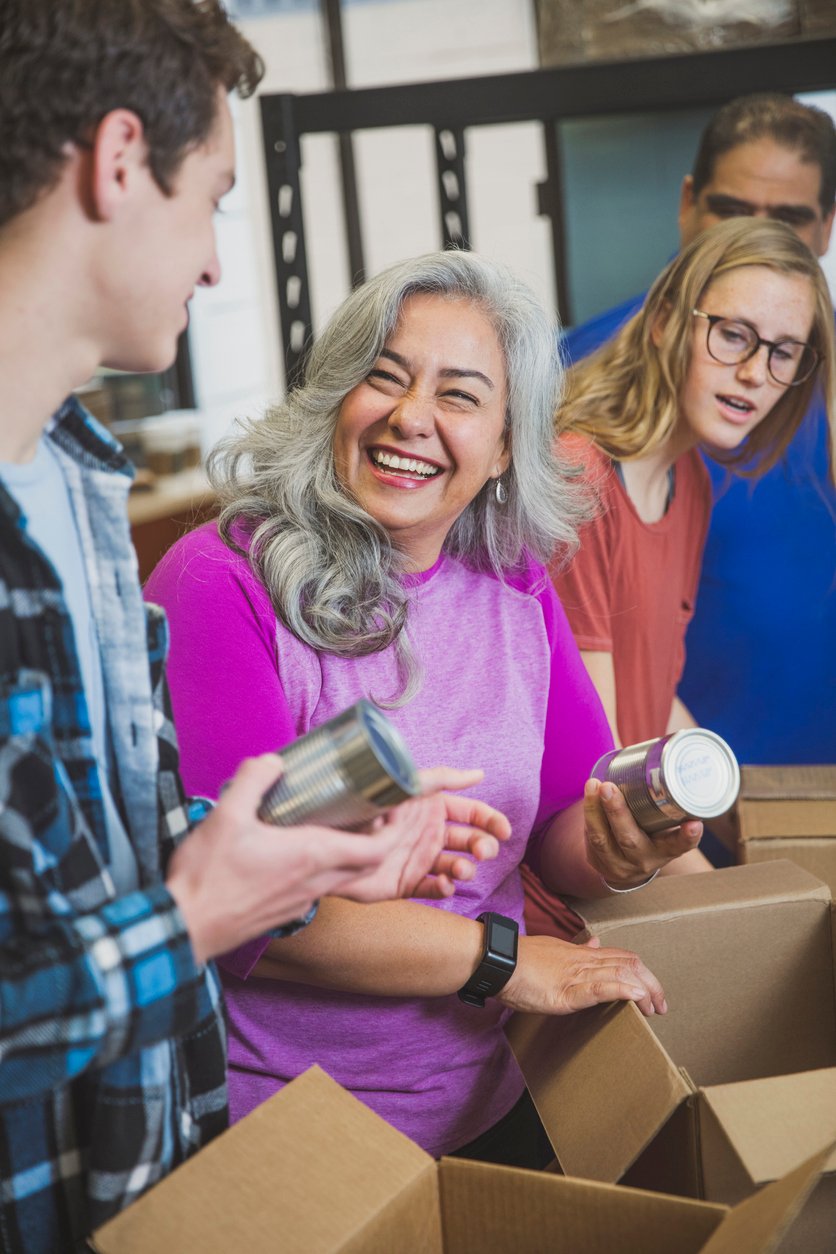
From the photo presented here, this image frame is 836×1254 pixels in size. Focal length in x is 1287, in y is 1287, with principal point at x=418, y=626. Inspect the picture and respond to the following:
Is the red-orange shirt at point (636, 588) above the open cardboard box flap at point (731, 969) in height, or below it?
above

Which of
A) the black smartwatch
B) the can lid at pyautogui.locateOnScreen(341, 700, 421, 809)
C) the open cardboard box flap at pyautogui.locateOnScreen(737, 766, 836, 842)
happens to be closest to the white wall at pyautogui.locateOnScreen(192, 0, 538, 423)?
the open cardboard box flap at pyautogui.locateOnScreen(737, 766, 836, 842)

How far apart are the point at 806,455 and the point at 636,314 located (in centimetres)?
40

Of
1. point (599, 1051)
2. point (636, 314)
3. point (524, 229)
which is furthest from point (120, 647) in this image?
point (524, 229)

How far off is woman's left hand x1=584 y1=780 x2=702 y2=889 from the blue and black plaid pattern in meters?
0.53

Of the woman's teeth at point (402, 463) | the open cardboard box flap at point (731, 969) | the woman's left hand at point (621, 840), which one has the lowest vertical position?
the open cardboard box flap at point (731, 969)

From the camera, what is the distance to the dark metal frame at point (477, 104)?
2047 millimetres

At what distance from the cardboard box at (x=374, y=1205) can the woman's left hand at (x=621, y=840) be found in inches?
19.6

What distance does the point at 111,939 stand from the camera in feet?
2.37

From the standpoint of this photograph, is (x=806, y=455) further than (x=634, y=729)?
Yes

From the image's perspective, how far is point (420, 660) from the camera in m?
1.37

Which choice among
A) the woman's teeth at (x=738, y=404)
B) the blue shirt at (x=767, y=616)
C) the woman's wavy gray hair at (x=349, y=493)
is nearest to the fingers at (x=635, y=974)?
the woman's wavy gray hair at (x=349, y=493)

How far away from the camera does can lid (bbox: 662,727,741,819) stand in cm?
125

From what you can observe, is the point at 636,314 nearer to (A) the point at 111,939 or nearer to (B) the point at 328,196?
(A) the point at 111,939

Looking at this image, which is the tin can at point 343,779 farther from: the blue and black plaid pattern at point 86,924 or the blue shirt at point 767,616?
the blue shirt at point 767,616
